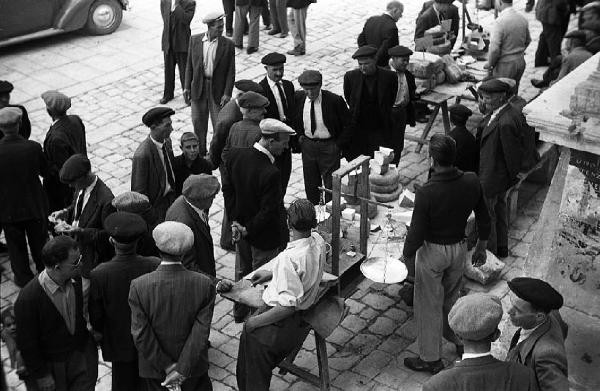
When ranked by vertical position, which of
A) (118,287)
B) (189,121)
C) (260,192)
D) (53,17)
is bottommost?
(189,121)

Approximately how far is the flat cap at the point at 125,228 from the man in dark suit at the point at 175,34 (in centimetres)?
615

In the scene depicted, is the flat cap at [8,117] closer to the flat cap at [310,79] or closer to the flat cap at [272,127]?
the flat cap at [272,127]

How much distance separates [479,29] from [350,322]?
21.7ft

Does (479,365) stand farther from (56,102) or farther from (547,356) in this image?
(56,102)

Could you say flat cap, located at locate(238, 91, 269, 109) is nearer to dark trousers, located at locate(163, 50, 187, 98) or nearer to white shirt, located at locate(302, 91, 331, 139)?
white shirt, located at locate(302, 91, 331, 139)

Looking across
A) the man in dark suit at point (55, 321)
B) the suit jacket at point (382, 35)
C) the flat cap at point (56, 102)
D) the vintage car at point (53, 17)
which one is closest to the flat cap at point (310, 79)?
the flat cap at point (56, 102)

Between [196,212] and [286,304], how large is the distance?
121 centimetres

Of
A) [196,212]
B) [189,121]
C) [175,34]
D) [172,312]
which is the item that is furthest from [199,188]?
[175,34]

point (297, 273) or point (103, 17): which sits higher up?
point (297, 273)

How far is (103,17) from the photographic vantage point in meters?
15.4

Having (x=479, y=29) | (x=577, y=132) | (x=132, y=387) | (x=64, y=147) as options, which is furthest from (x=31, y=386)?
(x=479, y=29)

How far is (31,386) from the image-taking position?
18.9 feet

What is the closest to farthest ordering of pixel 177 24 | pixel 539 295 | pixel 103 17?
1. pixel 539 295
2. pixel 177 24
3. pixel 103 17

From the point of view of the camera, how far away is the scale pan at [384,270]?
22.6ft
